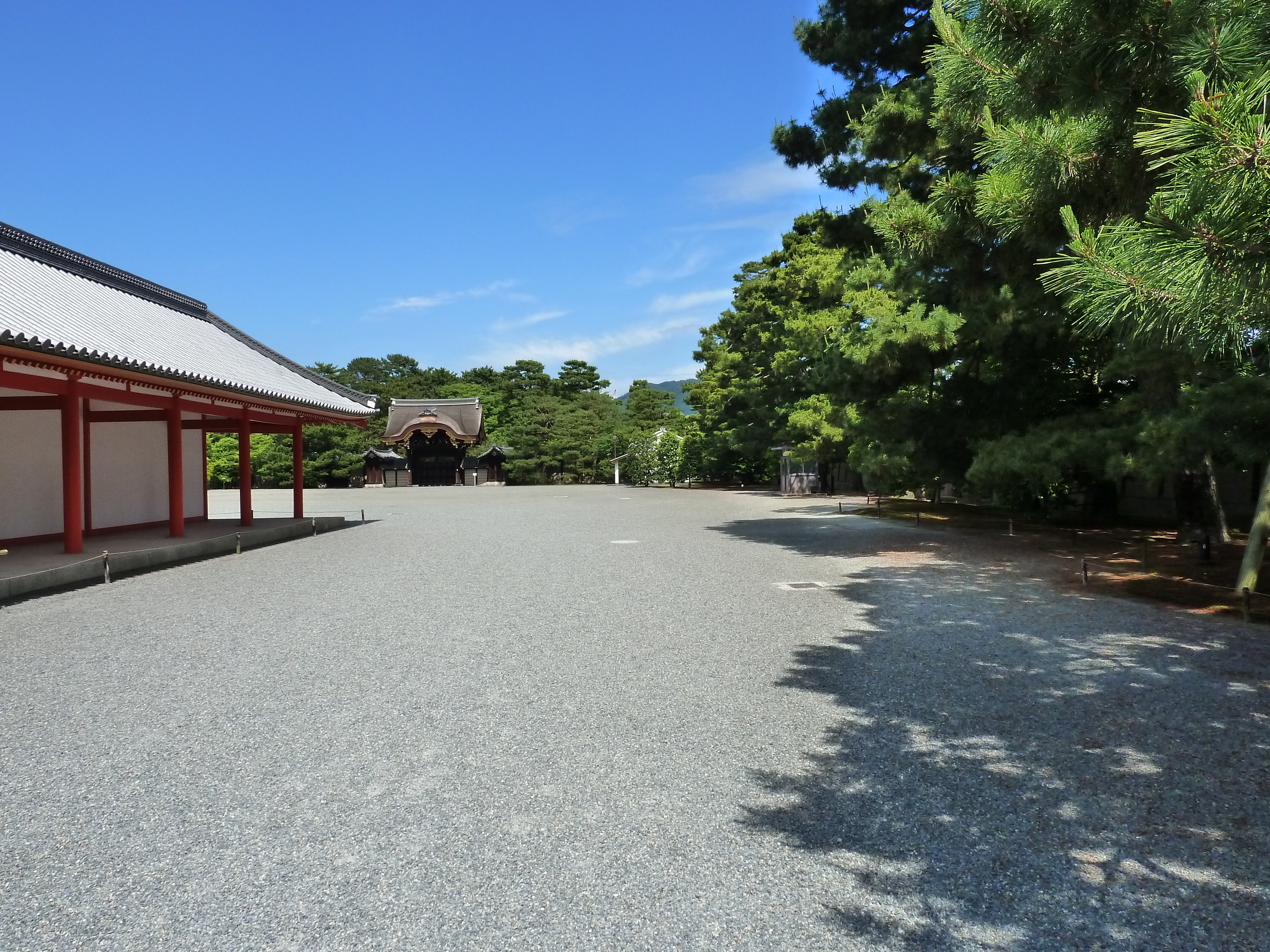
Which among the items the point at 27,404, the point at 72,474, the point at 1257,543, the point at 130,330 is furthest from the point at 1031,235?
the point at 130,330

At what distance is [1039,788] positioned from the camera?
321cm

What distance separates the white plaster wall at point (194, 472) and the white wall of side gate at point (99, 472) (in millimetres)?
16

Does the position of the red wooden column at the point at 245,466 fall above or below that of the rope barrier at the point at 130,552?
above

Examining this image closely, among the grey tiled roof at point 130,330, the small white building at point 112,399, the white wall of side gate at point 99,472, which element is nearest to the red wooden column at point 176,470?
the small white building at point 112,399

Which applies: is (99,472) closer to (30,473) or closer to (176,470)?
(30,473)

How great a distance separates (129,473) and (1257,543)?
1646 centimetres

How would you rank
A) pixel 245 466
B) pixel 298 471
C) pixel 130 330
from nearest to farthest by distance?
1. pixel 130 330
2. pixel 245 466
3. pixel 298 471

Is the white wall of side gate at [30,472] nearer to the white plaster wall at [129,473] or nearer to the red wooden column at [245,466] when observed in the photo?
the white plaster wall at [129,473]

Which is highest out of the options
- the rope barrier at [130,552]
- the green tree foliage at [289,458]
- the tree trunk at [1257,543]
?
the green tree foliage at [289,458]

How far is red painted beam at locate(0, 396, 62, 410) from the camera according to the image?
1049cm

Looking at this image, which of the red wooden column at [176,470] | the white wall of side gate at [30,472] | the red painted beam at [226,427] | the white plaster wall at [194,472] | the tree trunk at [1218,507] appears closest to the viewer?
the tree trunk at [1218,507]

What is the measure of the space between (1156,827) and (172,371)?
11467mm

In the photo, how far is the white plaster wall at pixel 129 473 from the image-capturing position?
43.3 feet

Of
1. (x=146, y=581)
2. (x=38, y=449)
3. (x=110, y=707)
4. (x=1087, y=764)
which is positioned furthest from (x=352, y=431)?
(x=1087, y=764)
